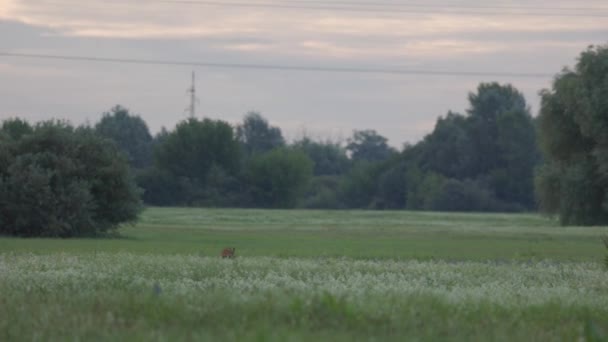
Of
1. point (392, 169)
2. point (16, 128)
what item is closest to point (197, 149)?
point (392, 169)

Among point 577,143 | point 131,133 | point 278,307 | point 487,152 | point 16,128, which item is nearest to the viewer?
point 278,307

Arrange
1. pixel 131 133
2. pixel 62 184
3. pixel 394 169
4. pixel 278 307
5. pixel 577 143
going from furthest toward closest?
pixel 131 133, pixel 394 169, pixel 577 143, pixel 62 184, pixel 278 307

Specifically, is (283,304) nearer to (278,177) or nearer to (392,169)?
(278,177)

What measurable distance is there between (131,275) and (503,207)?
383ft

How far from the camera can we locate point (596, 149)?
6812 centimetres

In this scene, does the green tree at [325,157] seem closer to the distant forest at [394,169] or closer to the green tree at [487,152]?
the distant forest at [394,169]

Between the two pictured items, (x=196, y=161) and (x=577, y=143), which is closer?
(x=577, y=143)

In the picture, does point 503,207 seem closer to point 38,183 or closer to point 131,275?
point 38,183

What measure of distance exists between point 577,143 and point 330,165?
113072mm

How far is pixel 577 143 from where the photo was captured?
7331 cm

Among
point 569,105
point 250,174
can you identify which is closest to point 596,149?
point 569,105

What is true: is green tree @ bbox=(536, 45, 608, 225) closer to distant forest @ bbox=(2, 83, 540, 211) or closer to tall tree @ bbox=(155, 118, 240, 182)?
distant forest @ bbox=(2, 83, 540, 211)

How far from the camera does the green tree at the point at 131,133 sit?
154750 mm

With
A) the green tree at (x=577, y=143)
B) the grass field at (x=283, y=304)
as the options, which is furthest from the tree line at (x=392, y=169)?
the grass field at (x=283, y=304)
